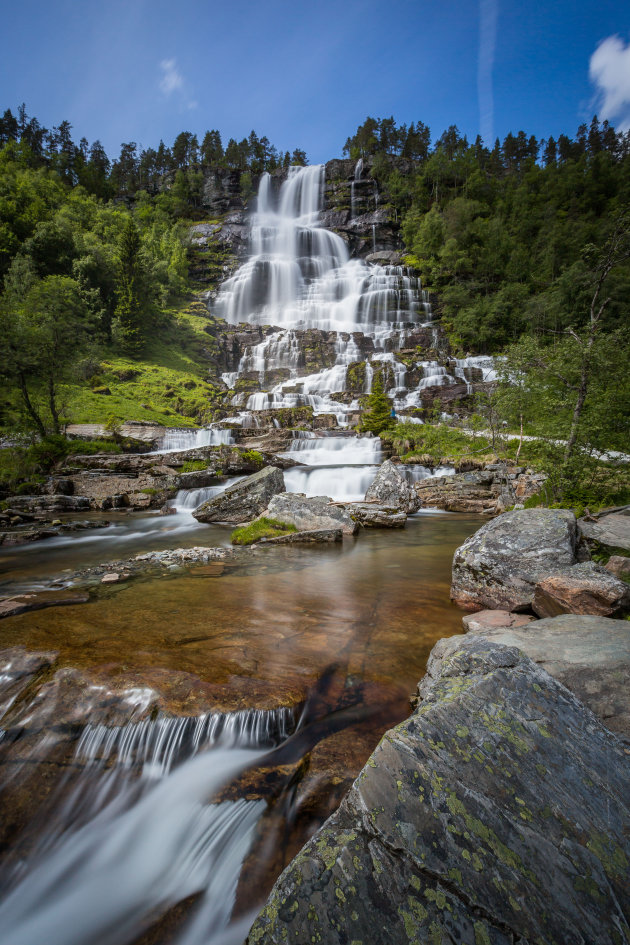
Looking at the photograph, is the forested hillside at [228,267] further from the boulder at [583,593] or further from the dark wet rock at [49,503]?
the dark wet rock at [49,503]

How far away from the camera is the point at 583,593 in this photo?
3912 mm

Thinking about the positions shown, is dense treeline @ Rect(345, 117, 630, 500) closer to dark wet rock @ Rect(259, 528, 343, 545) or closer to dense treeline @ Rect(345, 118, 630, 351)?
dense treeline @ Rect(345, 118, 630, 351)

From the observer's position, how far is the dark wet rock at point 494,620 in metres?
4.25

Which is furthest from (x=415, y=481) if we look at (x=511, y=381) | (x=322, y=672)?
(x=322, y=672)

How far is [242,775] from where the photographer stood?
257 centimetres

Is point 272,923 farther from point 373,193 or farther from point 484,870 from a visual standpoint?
point 373,193

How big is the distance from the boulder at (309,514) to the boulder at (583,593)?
5.90 metres

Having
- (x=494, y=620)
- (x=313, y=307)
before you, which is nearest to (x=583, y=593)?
(x=494, y=620)

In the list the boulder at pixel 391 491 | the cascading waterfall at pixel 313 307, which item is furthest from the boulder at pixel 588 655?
the cascading waterfall at pixel 313 307

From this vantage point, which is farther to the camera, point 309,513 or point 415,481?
point 415,481

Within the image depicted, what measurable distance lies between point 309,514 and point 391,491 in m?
4.21

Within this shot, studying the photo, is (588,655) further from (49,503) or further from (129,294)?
(129,294)

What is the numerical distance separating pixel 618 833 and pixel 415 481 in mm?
16485

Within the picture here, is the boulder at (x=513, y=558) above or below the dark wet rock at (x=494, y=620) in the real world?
above
